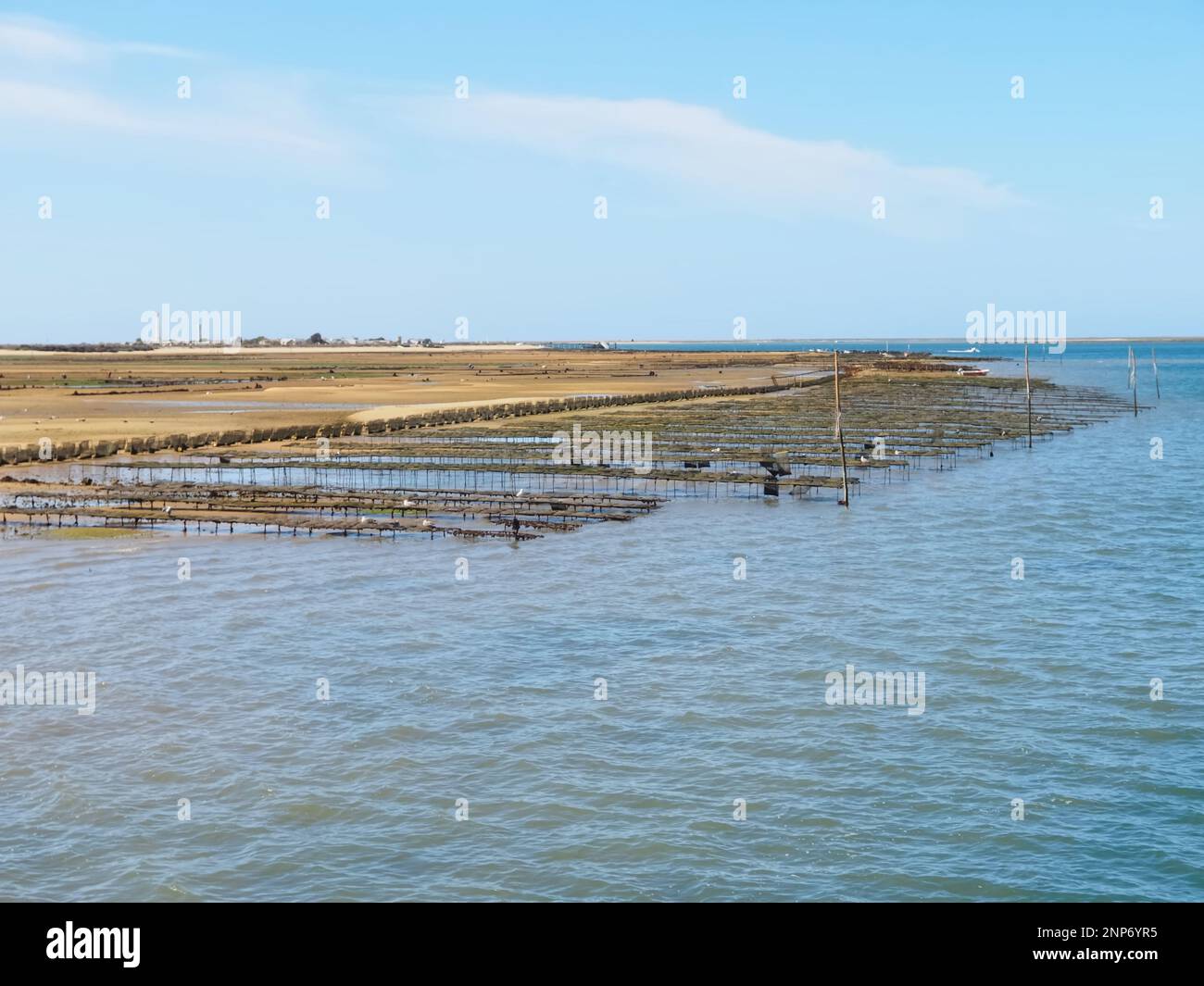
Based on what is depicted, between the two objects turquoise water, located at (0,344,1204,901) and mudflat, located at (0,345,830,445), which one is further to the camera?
mudflat, located at (0,345,830,445)

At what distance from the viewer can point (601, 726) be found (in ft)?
78.8

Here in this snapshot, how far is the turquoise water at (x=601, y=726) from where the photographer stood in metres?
18.3

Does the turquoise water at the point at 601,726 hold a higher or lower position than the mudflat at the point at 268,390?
lower

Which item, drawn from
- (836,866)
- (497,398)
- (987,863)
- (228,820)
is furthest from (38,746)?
(497,398)

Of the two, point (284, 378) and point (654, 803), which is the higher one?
point (284, 378)

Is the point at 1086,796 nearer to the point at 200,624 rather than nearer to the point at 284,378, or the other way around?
the point at 200,624

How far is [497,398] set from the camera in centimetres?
11488

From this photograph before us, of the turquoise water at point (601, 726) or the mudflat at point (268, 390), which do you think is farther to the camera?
the mudflat at point (268, 390)

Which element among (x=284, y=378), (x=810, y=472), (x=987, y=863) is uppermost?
(x=284, y=378)

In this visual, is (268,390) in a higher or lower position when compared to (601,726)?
higher

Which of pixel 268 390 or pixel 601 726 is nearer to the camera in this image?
pixel 601 726

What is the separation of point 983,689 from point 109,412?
260 feet

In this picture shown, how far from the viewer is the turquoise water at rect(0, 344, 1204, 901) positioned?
720 inches

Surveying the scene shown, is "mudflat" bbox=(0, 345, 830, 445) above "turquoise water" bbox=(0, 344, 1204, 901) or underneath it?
above
